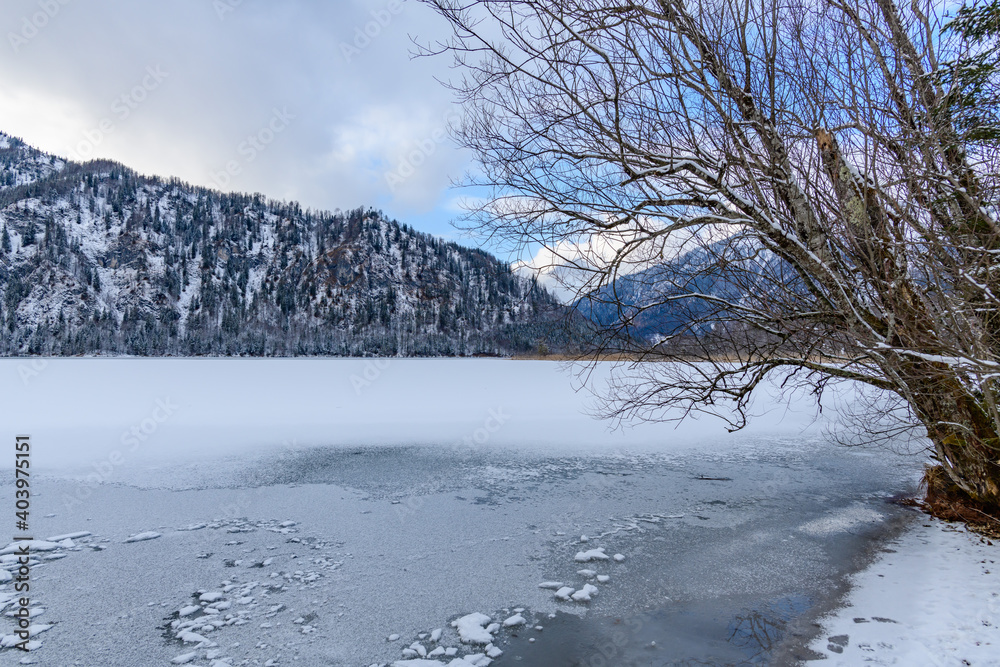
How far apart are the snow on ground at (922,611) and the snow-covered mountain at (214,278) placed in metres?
92.7

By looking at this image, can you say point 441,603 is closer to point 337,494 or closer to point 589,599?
point 589,599

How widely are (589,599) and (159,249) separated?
188 m

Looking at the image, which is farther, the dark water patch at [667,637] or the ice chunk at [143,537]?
the ice chunk at [143,537]

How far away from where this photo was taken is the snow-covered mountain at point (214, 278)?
101m

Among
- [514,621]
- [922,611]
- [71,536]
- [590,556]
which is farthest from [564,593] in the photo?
[71,536]

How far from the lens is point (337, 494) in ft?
21.7

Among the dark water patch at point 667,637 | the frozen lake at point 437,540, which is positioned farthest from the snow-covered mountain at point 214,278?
the dark water patch at point 667,637

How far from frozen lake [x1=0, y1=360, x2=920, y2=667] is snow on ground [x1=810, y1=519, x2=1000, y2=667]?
0.71 ft

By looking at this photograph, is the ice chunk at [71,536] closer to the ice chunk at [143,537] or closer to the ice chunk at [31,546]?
the ice chunk at [31,546]

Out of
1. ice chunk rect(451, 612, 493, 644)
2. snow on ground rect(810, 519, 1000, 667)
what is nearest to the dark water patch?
ice chunk rect(451, 612, 493, 644)

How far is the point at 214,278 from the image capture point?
513ft

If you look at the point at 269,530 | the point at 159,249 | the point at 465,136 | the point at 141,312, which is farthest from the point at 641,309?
the point at 159,249

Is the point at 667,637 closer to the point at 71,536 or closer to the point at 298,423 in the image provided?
the point at 71,536

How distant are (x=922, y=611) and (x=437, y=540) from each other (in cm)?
381
